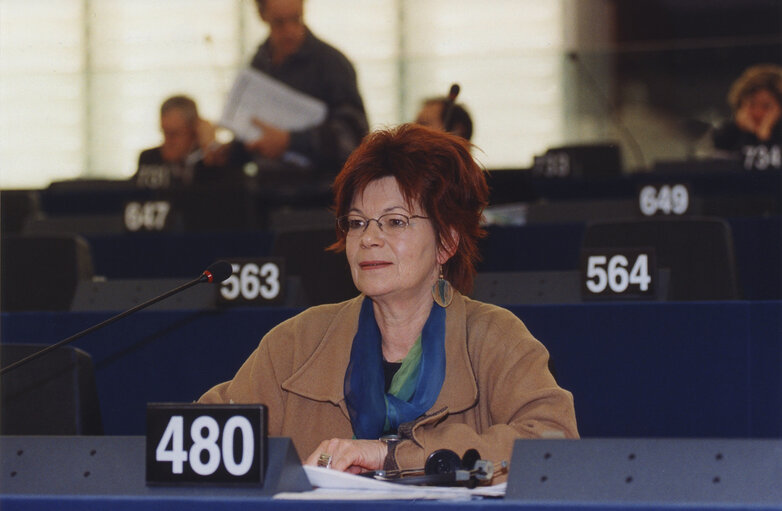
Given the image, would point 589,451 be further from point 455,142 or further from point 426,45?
point 426,45

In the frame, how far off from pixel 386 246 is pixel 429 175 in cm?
13

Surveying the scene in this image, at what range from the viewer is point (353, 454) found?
5.52 feet

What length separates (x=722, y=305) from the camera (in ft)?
7.66

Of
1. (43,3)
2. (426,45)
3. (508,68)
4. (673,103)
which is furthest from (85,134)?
(673,103)

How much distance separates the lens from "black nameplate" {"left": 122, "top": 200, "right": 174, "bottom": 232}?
4.29m

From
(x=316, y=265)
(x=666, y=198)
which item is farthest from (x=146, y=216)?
(x=666, y=198)

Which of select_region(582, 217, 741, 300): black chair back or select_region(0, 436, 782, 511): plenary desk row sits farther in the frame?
select_region(582, 217, 741, 300): black chair back

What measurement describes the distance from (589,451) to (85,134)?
773 cm

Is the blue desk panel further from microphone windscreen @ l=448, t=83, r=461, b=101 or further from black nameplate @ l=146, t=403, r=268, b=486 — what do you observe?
microphone windscreen @ l=448, t=83, r=461, b=101

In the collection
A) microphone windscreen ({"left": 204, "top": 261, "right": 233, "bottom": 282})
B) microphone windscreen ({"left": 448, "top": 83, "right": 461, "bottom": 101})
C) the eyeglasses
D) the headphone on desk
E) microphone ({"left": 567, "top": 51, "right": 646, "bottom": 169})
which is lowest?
the headphone on desk

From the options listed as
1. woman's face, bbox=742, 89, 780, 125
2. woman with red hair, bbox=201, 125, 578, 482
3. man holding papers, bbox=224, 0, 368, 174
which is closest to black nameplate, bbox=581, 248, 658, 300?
woman with red hair, bbox=201, 125, 578, 482

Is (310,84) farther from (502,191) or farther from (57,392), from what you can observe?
(57,392)

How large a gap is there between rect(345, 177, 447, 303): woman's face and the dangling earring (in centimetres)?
4

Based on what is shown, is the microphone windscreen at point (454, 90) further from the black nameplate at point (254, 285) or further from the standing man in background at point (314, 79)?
the standing man in background at point (314, 79)
